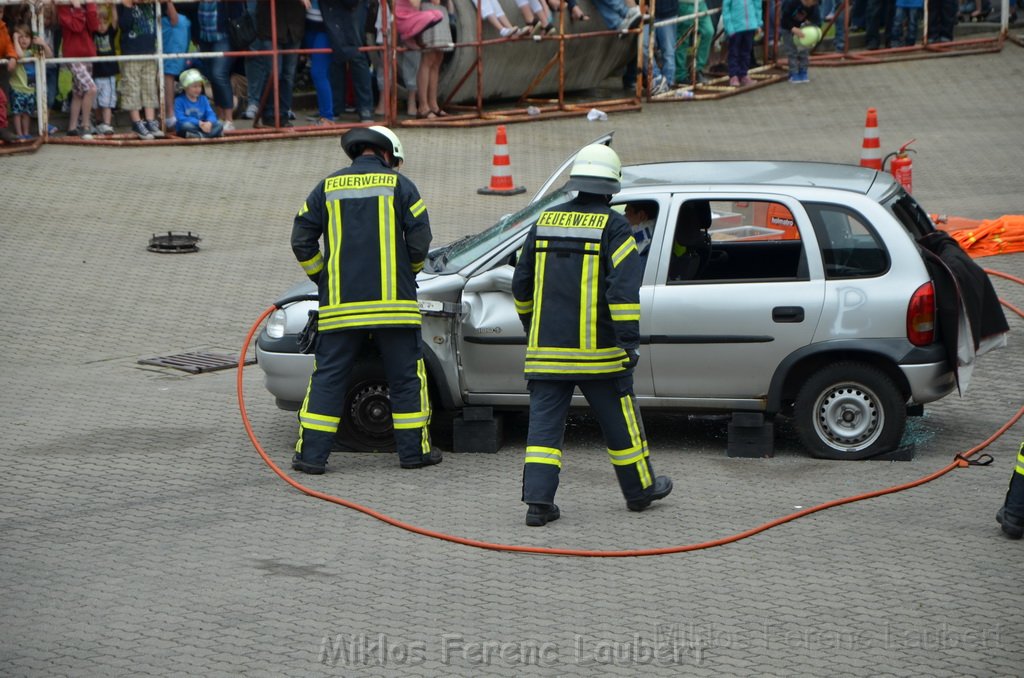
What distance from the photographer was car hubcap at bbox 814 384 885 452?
25.5 ft

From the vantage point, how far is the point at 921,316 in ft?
24.9

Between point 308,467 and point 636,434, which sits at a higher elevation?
point 636,434

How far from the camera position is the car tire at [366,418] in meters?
8.10

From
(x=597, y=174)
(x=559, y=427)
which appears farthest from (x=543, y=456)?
(x=597, y=174)

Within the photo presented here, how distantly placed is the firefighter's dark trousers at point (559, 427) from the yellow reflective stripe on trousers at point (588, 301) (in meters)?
0.21

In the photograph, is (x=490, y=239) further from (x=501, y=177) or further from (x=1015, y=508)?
(x=501, y=177)

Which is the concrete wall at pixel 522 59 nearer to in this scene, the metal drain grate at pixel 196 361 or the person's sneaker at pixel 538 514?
the metal drain grate at pixel 196 361

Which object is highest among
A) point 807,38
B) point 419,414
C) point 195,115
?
point 807,38

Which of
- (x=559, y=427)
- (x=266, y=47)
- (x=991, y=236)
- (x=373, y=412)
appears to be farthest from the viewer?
(x=266, y=47)

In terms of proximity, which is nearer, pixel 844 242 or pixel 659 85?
pixel 844 242

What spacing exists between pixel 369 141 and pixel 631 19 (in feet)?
37.0

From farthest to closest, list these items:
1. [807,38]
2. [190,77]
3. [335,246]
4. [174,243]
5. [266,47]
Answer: [807,38] → [266,47] → [190,77] → [174,243] → [335,246]

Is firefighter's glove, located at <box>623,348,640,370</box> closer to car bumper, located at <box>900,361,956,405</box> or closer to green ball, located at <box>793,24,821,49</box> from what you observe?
car bumper, located at <box>900,361,956,405</box>

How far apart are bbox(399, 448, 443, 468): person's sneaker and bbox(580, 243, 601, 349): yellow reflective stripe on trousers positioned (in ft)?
4.68
